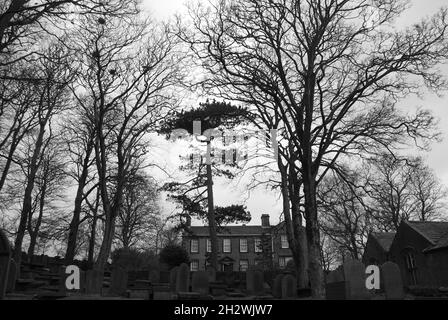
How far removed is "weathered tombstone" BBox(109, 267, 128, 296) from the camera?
13.0 meters

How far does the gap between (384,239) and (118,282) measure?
2547 centimetres

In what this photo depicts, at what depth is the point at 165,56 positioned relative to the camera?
18.2 meters

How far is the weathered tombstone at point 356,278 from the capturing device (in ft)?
31.3

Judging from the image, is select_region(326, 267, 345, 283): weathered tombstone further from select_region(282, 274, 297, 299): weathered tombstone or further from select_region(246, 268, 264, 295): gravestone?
select_region(246, 268, 264, 295): gravestone

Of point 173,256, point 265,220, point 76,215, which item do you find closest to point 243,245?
point 265,220

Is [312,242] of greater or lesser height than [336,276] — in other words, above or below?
above

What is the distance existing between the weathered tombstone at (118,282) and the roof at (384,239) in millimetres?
23357

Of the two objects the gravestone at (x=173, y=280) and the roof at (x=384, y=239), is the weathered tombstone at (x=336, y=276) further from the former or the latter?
the roof at (x=384, y=239)

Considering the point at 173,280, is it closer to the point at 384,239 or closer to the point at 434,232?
the point at 434,232

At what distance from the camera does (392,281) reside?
1002cm

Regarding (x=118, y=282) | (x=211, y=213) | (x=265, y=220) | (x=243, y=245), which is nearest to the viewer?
(x=118, y=282)

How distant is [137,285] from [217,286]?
411 cm

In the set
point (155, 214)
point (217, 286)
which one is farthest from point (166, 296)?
point (155, 214)
